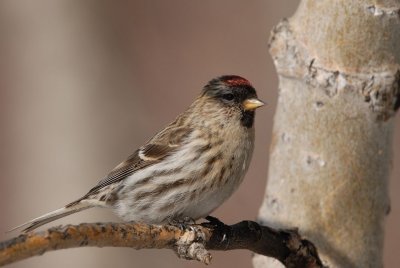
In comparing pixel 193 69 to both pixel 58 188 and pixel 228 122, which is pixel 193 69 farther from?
pixel 228 122

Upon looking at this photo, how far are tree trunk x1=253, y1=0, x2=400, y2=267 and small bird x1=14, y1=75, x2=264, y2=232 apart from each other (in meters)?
0.55

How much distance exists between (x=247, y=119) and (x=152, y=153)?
1.25 feet

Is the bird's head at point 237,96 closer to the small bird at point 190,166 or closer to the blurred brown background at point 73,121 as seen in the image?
the small bird at point 190,166

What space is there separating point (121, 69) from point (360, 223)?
374cm

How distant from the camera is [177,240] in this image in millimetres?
1826

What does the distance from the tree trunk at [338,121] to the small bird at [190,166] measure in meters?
0.55

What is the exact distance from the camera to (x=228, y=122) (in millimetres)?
2852

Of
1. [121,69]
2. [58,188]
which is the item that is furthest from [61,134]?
[121,69]

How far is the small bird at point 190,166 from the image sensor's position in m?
2.60

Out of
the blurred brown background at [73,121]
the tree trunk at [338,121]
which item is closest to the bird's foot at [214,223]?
the tree trunk at [338,121]

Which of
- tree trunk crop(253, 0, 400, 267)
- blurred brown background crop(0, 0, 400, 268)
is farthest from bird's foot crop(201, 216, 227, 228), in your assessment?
blurred brown background crop(0, 0, 400, 268)

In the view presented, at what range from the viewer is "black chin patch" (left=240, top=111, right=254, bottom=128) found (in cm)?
289

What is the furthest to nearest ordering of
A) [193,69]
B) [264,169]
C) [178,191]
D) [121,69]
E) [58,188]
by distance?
[193,69] < [264,169] < [121,69] < [58,188] < [178,191]

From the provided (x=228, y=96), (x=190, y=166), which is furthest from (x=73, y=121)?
(x=190, y=166)
